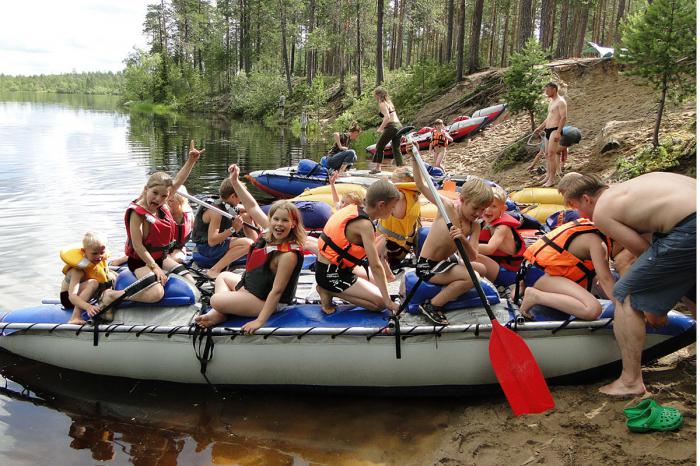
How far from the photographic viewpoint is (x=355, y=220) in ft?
13.9

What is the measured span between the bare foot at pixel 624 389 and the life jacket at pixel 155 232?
3772 millimetres

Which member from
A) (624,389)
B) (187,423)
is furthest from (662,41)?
(187,423)

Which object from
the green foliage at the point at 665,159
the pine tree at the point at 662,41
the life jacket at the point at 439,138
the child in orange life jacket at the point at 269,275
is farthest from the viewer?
the life jacket at the point at 439,138

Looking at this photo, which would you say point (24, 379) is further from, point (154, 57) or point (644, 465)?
point (154, 57)

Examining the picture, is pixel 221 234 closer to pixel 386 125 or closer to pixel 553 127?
pixel 553 127

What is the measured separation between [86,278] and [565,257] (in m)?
3.81

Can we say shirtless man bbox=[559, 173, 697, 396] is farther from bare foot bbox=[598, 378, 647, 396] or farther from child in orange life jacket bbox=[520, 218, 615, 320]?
child in orange life jacket bbox=[520, 218, 615, 320]

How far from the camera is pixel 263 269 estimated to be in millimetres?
4332

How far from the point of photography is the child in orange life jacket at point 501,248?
4.83 metres

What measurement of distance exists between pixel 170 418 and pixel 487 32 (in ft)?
130

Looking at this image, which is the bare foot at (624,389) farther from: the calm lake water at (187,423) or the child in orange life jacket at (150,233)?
the child in orange life jacket at (150,233)

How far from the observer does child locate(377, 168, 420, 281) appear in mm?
5547

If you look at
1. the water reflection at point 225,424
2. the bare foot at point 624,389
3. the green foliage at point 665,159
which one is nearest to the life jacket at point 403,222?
the water reflection at point 225,424

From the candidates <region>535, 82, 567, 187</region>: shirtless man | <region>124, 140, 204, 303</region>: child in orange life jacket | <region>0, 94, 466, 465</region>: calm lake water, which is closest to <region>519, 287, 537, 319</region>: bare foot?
<region>0, 94, 466, 465</region>: calm lake water
